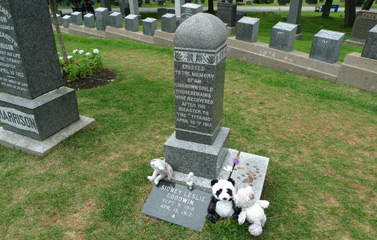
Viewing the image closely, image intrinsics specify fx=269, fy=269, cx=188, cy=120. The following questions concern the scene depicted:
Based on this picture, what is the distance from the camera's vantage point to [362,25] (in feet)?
41.0

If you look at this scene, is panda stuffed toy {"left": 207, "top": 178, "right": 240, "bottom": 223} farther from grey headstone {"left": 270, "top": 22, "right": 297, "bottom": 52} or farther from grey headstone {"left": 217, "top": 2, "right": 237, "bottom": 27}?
grey headstone {"left": 217, "top": 2, "right": 237, "bottom": 27}

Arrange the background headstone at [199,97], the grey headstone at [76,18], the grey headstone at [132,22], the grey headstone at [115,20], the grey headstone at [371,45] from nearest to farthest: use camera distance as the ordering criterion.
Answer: the background headstone at [199,97], the grey headstone at [371,45], the grey headstone at [132,22], the grey headstone at [115,20], the grey headstone at [76,18]

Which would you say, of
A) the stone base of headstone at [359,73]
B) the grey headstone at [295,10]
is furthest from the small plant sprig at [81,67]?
the grey headstone at [295,10]

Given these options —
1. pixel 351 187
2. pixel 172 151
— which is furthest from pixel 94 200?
pixel 351 187

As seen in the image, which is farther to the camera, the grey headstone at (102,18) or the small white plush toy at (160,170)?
the grey headstone at (102,18)

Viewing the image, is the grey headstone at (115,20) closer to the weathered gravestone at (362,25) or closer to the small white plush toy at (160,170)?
the weathered gravestone at (362,25)

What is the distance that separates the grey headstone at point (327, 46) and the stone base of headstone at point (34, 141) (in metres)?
7.12

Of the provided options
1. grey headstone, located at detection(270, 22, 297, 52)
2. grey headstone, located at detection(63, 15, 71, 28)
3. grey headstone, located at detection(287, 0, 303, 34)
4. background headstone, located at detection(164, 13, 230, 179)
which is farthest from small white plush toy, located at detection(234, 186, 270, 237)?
grey headstone, located at detection(63, 15, 71, 28)

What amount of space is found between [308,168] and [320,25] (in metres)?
17.7

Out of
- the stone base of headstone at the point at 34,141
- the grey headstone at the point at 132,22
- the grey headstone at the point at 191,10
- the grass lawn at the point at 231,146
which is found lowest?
the grass lawn at the point at 231,146

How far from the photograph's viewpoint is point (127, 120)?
599cm

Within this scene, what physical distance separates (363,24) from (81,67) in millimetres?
12472

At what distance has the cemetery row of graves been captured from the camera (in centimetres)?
350

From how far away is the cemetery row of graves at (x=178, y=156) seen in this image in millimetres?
3500
